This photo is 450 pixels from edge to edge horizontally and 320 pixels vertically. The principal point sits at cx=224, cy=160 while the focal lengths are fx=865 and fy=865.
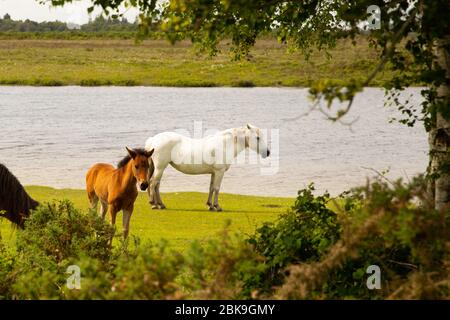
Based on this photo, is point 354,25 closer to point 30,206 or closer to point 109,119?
point 30,206

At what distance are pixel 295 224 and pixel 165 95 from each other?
50.1 metres

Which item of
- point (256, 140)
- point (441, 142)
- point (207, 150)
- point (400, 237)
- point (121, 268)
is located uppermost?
point (441, 142)

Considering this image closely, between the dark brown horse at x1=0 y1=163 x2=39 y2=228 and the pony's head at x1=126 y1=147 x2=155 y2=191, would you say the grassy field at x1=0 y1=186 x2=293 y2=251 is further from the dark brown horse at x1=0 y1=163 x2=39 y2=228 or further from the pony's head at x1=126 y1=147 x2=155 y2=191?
the dark brown horse at x1=0 y1=163 x2=39 y2=228

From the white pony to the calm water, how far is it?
1900 millimetres

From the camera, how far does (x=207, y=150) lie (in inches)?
688

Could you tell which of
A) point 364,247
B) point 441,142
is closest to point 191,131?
point 441,142

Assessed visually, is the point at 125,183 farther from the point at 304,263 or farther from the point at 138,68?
the point at 138,68

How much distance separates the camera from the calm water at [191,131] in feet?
73.2

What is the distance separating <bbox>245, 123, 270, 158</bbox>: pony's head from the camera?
1697 centimetres

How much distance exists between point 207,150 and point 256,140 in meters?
1.09

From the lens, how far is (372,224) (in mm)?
4883

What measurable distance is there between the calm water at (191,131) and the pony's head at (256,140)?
63.0 inches
